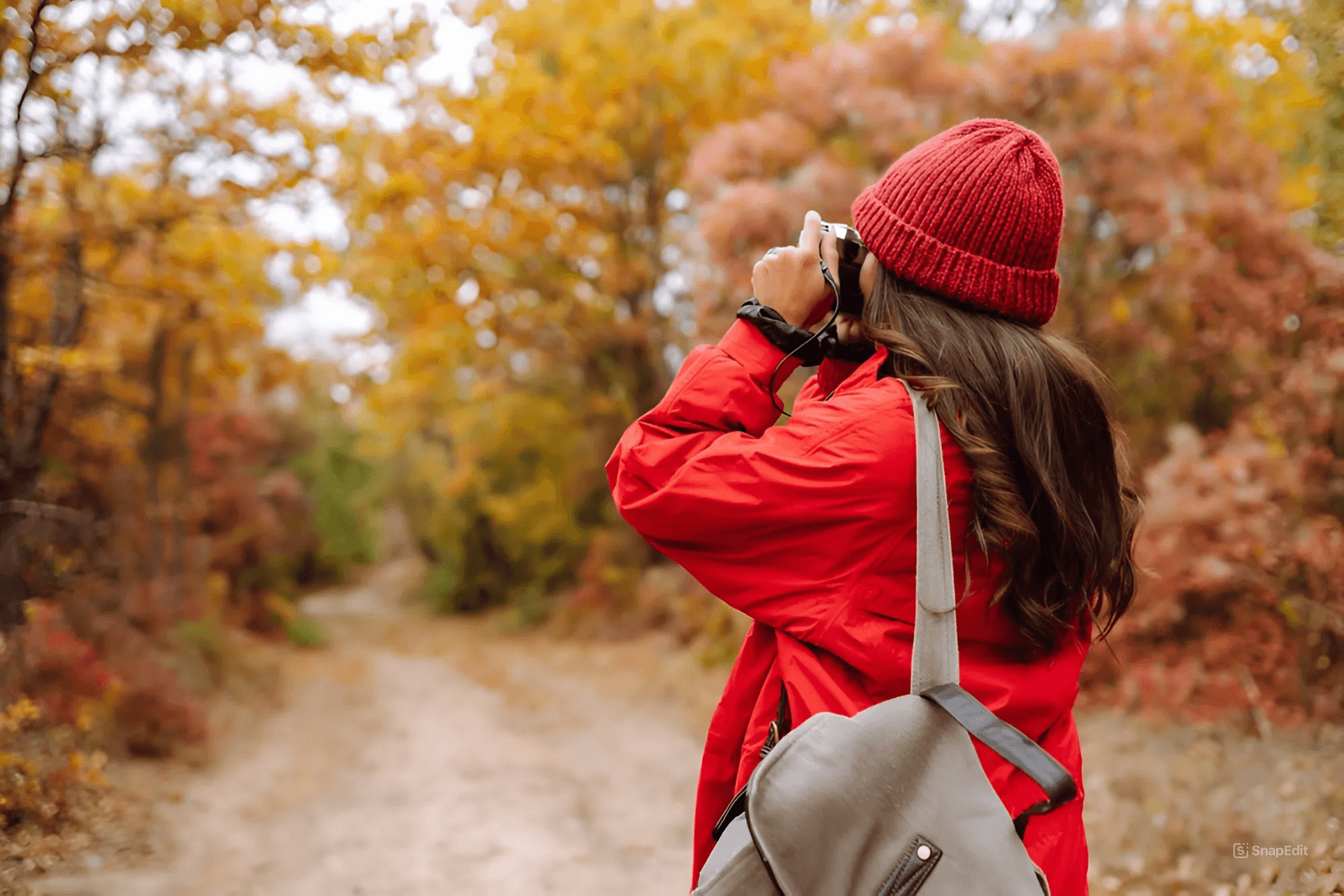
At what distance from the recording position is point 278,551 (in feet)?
50.1

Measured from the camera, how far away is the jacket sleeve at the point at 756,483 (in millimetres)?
1233

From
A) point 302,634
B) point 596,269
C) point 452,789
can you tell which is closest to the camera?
point 452,789

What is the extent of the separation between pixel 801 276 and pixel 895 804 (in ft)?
2.67

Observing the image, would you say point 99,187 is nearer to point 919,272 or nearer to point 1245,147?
point 919,272

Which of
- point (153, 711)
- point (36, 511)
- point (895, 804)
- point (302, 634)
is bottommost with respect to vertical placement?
point (302, 634)

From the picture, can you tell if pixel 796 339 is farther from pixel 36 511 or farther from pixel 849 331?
pixel 36 511

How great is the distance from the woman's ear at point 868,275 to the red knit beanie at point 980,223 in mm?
33

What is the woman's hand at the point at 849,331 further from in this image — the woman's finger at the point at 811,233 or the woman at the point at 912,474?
the woman's finger at the point at 811,233

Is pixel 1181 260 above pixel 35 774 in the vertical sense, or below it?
above

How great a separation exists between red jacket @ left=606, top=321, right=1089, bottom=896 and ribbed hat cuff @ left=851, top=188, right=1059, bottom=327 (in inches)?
5.5

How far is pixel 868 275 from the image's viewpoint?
1447 millimetres

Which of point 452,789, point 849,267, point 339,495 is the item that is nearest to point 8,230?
point 452,789

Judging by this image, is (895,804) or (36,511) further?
(36,511)

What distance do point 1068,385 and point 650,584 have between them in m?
10.5
